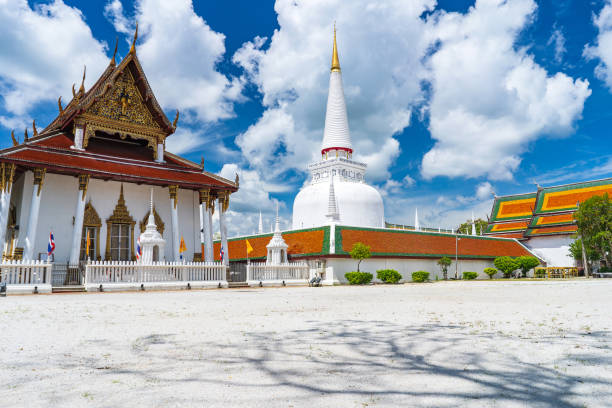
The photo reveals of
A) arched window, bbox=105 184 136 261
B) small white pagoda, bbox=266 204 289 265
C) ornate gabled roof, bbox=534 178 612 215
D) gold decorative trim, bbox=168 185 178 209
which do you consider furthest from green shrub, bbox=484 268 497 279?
arched window, bbox=105 184 136 261

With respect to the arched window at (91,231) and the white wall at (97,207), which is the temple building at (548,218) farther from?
the arched window at (91,231)

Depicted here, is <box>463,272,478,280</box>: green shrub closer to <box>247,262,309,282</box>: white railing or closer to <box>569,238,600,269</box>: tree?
<box>569,238,600,269</box>: tree

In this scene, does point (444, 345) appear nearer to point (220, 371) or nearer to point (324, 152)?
point (220, 371)

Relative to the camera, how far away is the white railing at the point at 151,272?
1778cm

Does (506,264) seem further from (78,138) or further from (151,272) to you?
(78,138)

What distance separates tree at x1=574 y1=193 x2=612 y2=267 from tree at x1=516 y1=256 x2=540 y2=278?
4.02 metres

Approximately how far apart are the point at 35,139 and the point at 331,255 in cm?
1582

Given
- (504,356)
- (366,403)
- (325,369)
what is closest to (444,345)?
(504,356)

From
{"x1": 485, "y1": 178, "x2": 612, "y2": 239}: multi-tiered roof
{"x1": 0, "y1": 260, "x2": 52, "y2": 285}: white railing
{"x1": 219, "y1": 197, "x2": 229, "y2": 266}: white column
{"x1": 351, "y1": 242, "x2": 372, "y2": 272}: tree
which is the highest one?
{"x1": 485, "y1": 178, "x2": 612, "y2": 239}: multi-tiered roof

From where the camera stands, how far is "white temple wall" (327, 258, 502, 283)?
25.4 metres

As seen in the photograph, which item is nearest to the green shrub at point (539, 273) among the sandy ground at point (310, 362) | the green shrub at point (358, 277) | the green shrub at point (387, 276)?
the green shrub at point (387, 276)

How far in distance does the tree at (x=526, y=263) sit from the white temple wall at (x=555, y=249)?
212 inches

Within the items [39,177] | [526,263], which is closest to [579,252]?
[526,263]

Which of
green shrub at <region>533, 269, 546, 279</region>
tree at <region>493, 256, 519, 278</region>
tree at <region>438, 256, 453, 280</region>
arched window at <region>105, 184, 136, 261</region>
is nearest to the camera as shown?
arched window at <region>105, 184, 136, 261</region>
